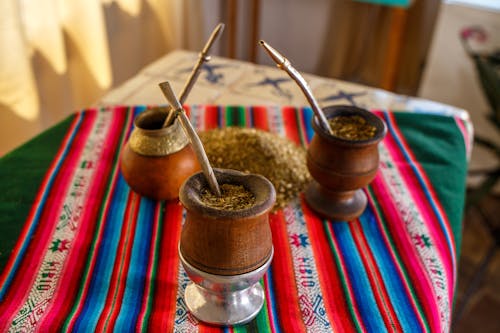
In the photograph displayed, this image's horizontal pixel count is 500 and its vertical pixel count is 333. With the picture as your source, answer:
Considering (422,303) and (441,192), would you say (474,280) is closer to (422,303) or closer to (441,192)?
(441,192)

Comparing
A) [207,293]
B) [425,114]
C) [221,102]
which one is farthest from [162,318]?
[425,114]

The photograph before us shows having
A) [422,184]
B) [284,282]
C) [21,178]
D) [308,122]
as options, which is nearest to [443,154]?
[422,184]

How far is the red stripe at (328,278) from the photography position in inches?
24.5

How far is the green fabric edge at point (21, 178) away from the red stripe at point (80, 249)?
94 millimetres

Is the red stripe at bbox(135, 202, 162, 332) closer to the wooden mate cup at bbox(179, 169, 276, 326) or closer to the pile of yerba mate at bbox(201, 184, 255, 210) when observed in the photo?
the wooden mate cup at bbox(179, 169, 276, 326)

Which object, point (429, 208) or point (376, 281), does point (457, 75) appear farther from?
point (376, 281)

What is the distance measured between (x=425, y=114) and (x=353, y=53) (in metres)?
1.72

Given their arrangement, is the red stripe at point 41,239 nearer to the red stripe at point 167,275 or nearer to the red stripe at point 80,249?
the red stripe at point 80,249

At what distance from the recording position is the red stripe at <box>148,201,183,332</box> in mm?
609

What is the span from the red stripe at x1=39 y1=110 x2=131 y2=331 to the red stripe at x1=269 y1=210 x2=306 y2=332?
11.0 inches

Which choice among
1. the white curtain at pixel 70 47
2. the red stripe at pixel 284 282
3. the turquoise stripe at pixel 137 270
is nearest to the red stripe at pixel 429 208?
the red stripe at pixel 284 282

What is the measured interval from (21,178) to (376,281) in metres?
0.64

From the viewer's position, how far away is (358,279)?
68 cm

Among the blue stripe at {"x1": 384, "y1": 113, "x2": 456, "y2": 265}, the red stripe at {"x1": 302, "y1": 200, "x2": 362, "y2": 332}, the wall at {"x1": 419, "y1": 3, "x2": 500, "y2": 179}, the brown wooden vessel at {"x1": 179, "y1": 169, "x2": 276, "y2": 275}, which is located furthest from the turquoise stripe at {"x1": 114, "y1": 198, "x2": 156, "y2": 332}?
the wall at {"x1": 419, "y1": 3, "x2": 500, "y2": 179}
